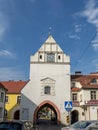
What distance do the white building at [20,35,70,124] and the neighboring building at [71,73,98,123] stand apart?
8.49 feet

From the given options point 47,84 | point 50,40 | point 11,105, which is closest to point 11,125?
point 47,84

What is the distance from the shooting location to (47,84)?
4428 centimetres

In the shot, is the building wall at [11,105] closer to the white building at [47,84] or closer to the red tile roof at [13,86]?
the red tile roof at [13,86]

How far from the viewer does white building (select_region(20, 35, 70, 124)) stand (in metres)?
42.7

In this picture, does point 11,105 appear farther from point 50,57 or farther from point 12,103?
point 50,57

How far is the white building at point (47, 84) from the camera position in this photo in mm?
42688

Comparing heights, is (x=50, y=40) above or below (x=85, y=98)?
above

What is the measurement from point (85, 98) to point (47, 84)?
287 inches

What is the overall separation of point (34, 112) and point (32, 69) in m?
7.69

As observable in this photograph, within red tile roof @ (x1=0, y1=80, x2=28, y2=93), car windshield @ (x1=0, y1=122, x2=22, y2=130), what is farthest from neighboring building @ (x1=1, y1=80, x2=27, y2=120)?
car windshield @ (x1=0, y1=122, x2=22, y2=130)

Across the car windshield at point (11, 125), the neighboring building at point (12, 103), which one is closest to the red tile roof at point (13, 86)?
the neighboring building at point (12, 103)

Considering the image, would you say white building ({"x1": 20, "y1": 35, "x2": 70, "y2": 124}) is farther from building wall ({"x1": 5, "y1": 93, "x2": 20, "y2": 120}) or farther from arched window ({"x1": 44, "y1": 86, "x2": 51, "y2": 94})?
building wall ({"x1": 5, "y1": 93, "x2": 20, "y2": 120})

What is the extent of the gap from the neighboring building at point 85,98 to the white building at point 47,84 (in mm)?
2588

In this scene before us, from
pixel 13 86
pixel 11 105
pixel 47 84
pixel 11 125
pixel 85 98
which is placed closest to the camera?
pixel 11 125
